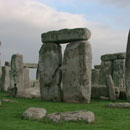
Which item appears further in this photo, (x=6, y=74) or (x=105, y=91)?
(x=6, y=74)

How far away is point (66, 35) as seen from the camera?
1571 centimetres

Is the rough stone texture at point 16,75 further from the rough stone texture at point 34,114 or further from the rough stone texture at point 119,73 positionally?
the rough stone texture at point 34,114

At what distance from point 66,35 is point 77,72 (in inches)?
74.6

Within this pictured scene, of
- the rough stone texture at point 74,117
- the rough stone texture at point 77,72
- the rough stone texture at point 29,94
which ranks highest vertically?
the rough stone texture at point 77,72

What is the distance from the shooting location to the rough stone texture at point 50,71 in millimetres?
16234

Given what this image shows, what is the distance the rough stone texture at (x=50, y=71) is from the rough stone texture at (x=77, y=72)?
616 mm

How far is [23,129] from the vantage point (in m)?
7.31

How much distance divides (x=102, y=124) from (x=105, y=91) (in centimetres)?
963

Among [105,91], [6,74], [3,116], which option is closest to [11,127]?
[3,116]

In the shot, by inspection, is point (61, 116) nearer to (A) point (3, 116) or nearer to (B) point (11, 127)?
(B) point (11, 127)

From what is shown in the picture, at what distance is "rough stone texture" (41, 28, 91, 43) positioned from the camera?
1512cm

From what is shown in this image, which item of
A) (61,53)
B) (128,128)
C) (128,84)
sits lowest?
(128,128)

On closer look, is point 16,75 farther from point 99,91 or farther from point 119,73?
point 119,73

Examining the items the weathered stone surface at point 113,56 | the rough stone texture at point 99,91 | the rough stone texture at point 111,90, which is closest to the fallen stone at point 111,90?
the rough stone texture at point 111,90
